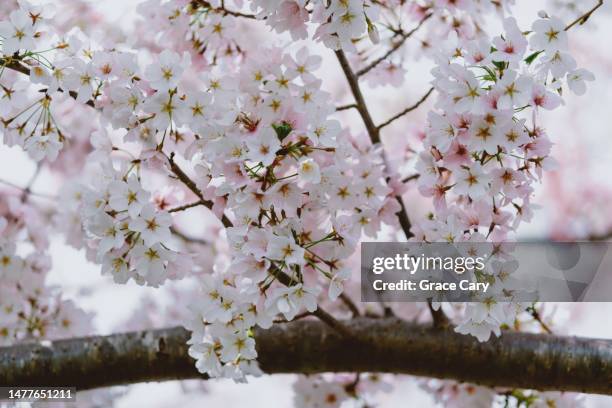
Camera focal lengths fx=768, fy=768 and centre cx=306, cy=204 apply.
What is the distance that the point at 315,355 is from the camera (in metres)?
2.10

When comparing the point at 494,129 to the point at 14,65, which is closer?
the point at 494,129

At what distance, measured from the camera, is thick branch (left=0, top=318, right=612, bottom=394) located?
2041mm

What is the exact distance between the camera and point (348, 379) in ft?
8.66

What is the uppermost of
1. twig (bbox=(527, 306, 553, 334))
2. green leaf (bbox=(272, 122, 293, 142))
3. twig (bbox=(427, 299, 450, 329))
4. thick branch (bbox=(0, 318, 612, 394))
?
green leaf (bbox=(272, 122, 293, 142))

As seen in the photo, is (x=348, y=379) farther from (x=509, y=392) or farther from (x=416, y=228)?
(x=416, y=228)

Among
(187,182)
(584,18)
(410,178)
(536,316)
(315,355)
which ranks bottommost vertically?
(315,355)

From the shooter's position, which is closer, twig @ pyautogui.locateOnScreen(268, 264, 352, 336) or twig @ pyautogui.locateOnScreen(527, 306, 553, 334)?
twig @ pyautogui.locateOnScreen(268, 264, 352, 336)

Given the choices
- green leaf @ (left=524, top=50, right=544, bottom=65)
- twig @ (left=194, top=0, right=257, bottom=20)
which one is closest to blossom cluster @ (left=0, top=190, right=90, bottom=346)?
twig @ (left=194, top=0, right=257, bottom=20)

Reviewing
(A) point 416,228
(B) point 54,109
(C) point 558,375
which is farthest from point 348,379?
(B) point 54,109

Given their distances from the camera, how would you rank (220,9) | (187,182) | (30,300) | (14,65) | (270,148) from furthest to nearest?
1. (30,300)
2. (220,9)
3. (187,182)
4. (14,65)
5. (270,148)

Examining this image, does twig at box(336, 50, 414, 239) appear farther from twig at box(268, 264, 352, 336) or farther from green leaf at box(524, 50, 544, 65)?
green leaf at box(524, 50, 544, 65)

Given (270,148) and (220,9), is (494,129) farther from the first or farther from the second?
(220,9)

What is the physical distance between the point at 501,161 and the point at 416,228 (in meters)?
0.27

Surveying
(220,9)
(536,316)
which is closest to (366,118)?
(220,9)
